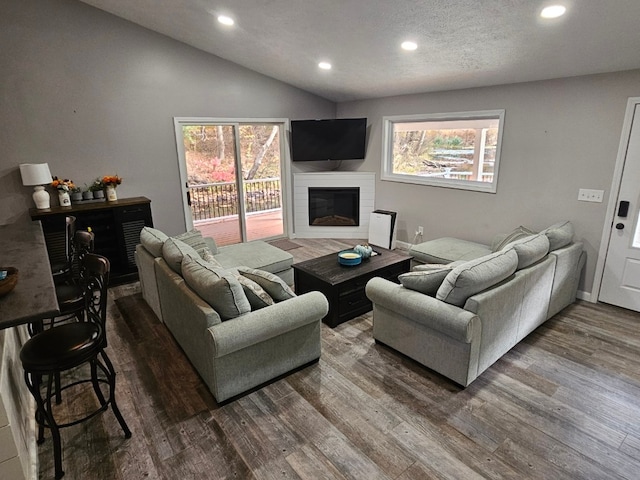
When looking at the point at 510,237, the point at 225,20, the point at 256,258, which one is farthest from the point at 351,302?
the point at 225,20

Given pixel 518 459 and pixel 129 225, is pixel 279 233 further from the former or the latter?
pixel 518 459

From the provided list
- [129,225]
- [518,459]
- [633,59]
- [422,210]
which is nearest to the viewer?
[518,459]

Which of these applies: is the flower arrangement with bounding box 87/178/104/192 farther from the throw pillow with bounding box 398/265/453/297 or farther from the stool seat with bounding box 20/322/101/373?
the throw pillow with bounding box 398/265/453/297

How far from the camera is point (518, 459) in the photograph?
6.90ft

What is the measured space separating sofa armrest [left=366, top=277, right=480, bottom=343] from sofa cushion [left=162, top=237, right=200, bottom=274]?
1.56 m

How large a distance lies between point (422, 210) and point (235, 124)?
314cm

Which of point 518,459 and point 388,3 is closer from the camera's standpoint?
point 518,459

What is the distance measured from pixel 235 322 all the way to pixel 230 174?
3923 millimetres

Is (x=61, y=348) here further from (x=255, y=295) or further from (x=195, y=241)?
(x=195, y=241)

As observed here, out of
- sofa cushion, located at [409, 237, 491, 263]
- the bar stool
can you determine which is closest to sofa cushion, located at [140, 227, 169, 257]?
the bar stool

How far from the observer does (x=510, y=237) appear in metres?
4.06

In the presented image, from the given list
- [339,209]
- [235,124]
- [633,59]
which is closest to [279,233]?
[339,209]

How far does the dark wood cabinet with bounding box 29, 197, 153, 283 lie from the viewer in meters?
4.20

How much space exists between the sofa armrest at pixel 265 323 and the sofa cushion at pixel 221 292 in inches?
2.5
